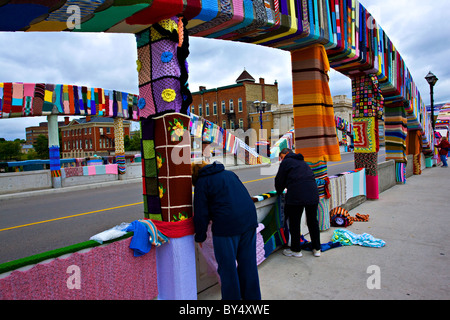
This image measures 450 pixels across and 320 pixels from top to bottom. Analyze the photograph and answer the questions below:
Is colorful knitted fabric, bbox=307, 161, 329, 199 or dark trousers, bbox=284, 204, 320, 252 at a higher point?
colorful knitted fabric, bbox=307, 161, 329, 199

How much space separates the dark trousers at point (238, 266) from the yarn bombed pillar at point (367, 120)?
6.76m

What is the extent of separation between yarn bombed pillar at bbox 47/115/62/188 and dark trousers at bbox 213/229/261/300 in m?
12.4

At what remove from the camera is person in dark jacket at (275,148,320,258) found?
4.66 m

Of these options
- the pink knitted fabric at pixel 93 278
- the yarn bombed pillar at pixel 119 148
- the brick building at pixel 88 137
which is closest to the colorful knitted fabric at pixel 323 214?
the pink knitted fabric at pixel 93 278

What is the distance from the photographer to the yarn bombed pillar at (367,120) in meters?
8.45

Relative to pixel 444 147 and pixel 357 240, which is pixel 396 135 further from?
pixel 357 240

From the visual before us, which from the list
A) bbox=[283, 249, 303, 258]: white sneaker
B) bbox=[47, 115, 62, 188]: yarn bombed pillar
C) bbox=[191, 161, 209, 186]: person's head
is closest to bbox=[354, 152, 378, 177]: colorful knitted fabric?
bbox=[283, 249, 303, 258]: white sneaker

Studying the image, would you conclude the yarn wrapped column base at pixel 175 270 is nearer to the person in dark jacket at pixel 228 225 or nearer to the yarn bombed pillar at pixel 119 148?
the person in dark jacket at pixel 228 225

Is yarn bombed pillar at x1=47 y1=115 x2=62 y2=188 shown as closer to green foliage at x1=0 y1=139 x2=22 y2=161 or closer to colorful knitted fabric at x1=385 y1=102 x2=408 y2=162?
colorful knitted fabric at x1=385 y1=102 x2=408 y2=162

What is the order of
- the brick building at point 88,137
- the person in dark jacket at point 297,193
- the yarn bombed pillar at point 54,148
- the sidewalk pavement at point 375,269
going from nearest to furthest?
the sidewalk pavement at point 375,269, the person in dark jacket at point 297,193, the yarn bombed pillar at point 54,148, the brick building at point 88,137

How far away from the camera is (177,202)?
328cm

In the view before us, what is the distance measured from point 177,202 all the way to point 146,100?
119 centimetres
